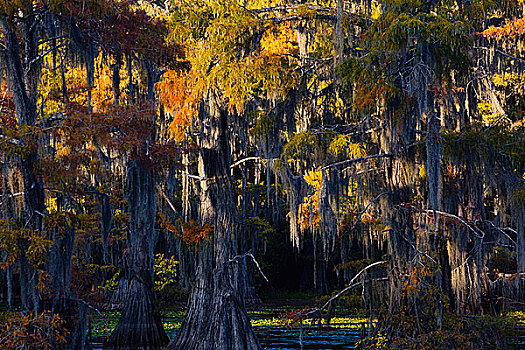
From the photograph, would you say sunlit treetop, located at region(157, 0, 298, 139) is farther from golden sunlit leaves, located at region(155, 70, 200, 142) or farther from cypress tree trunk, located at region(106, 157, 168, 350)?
cypress tree trunk, located at region(106, 157, 168, 350)

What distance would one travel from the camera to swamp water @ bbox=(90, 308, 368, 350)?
19228mm

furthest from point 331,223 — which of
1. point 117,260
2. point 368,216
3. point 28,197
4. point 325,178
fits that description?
point 117,260

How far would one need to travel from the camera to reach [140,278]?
19.2 m

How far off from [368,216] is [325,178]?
14.5 feet

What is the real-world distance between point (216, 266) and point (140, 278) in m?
2.59

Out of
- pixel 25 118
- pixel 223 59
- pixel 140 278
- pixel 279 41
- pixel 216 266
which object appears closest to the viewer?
pixel 25 118

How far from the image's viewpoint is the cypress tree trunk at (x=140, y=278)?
1789 centimetres

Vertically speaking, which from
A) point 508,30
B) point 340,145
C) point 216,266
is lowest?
point 216,266

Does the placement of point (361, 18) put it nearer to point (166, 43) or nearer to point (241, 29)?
point (241, 29)

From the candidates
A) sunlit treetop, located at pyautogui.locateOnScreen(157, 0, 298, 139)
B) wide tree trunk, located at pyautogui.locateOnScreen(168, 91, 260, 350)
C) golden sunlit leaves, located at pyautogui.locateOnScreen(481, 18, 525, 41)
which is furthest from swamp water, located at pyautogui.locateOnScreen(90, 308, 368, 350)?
golden sunlit leaves, located at pyautogui.locateOnScreen(481, 18, 525, 41)

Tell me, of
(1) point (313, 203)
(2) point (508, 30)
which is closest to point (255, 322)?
(1) point (313, 203)

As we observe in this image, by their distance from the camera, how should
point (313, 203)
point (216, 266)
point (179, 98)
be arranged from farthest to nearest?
point (313, 203) < point (216, 266) < point (179, 98)

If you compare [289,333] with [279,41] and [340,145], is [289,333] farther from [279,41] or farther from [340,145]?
→ [279,41]

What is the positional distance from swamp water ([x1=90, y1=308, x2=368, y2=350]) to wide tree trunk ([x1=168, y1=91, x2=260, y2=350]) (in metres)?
1.25
